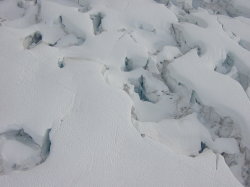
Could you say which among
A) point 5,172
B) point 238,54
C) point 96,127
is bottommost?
point 5,172

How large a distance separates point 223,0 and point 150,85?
4.21 meters

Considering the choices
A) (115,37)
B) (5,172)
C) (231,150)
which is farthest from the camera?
(115,37)

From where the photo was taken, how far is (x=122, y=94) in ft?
21.8

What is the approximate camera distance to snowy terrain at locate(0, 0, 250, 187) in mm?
5707

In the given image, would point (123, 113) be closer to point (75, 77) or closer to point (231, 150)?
point (75, 77)

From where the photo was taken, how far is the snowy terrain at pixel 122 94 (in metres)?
5.71

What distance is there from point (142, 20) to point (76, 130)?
3400 millimetres

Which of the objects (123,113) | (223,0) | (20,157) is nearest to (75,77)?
(123,113)

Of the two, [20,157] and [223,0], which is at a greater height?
[223,0]

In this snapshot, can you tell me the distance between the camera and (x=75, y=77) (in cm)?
690

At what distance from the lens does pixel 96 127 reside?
6086 mm

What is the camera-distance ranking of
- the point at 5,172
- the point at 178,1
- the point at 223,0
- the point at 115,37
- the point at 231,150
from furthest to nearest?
the point at 223,0 < the point at 178,1 < the point at 115,37 < the point at 231,150 < the point at 5,172

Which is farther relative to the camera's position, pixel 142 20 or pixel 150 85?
pixel 142 20

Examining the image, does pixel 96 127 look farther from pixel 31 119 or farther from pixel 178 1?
pixel 178 1
